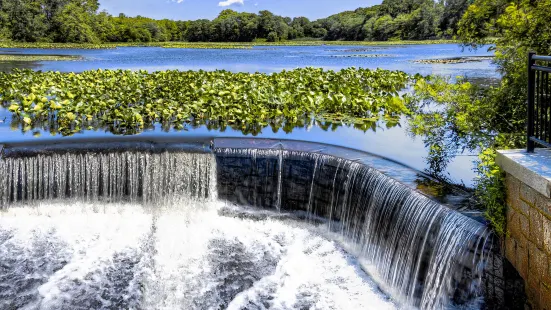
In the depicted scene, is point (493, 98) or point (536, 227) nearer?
point (536, 227)

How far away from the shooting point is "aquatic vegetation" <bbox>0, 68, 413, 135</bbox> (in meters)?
10.4

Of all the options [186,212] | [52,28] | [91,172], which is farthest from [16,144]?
[52,28]

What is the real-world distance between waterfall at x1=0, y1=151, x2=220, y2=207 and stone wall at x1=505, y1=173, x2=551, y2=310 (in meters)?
4.67

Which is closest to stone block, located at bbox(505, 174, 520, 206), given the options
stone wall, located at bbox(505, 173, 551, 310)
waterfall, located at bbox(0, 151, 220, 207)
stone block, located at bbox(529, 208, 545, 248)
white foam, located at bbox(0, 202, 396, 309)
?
stone wall, located at bbox(505, 173, 551, 310)

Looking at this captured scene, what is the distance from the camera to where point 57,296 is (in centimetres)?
556

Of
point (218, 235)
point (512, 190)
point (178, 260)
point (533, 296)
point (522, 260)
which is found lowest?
point (178, 260)

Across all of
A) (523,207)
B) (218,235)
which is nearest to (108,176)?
(218,235)

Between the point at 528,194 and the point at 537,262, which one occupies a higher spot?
the point at 528,194

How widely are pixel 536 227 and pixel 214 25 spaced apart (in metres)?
84.7

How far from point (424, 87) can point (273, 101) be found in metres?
4.84

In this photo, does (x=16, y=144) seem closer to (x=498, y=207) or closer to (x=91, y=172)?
(x=91, y=172)

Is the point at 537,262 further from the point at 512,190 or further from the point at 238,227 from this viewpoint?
the point at 238,227

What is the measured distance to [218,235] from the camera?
712 cm

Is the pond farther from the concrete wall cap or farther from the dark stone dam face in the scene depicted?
the concrete wall cap
